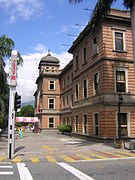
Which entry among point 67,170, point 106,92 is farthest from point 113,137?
point 67,170

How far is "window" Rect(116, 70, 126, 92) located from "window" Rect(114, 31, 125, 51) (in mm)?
2482

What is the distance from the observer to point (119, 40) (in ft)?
74.8

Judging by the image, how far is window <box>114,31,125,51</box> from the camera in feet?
74.1

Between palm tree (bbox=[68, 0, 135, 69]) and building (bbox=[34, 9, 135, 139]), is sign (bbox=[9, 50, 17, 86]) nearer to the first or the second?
palm tree (bbox=[68, 0, 135, 69])

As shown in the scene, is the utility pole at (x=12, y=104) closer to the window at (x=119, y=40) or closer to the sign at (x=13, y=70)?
the sign at (x=13, y=70)

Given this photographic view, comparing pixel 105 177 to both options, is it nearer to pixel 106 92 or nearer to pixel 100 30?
pixel 106 92

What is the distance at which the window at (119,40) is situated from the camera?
22.6 m

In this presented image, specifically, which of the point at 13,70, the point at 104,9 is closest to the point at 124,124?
the point at 104,9

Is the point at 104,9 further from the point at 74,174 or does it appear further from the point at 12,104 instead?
the point at 74,174

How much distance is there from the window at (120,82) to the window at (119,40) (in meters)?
2.48

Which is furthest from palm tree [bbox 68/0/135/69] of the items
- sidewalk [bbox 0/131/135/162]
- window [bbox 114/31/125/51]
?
sidewalk [bbox 0/131/135/162]

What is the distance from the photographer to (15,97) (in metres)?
14.4

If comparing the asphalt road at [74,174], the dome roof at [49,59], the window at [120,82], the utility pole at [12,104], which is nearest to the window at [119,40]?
the window at [120,82]

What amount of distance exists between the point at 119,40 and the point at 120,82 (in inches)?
169
